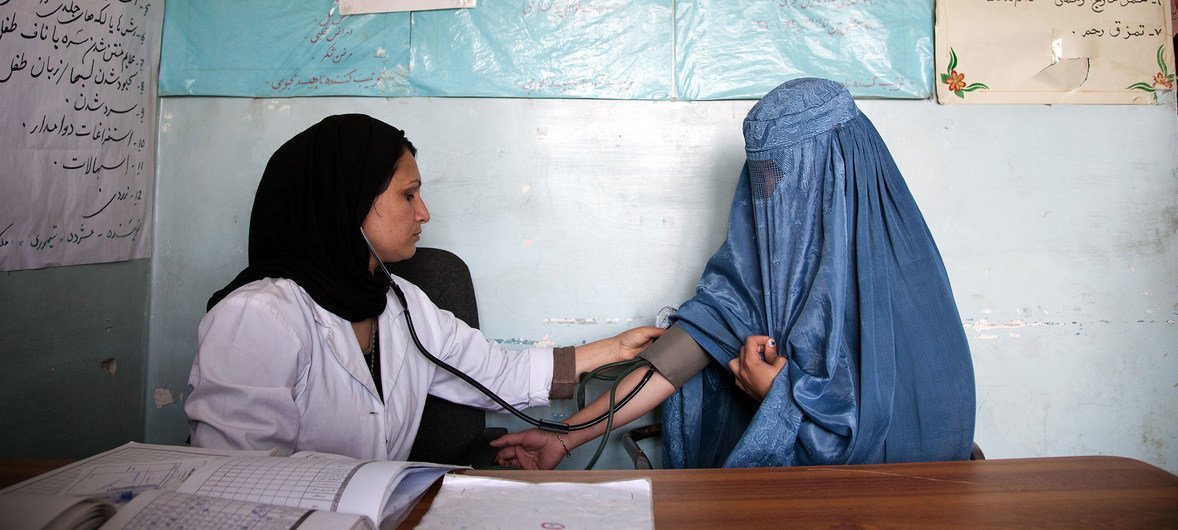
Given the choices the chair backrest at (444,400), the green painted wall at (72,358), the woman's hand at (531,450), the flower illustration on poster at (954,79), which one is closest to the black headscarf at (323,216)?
the chair backrest at (444,400)

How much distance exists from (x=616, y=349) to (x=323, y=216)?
740 millimetres

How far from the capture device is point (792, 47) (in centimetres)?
199

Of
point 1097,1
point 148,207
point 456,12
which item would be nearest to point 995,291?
point 1097,1

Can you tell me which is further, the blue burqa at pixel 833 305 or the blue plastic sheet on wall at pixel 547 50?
the blue plastic sheet on wall at pixel 547 50

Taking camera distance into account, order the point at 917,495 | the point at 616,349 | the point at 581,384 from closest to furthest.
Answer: the point at 917,495 < the point at 581,384 < the point at 616,349

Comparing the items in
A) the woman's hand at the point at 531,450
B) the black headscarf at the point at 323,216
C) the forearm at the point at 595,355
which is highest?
the black headscarf at the point at 323,216

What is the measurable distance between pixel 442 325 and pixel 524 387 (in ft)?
0.79

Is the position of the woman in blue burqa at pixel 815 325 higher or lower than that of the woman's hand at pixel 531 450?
higher

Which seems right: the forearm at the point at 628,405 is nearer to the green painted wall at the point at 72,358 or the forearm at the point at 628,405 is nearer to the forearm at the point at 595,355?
the forearm at the point at 595,355

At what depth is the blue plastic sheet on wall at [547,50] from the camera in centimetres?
197

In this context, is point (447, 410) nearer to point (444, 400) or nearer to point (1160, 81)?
point (444, 400)

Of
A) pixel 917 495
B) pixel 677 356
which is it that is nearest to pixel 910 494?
pixel 917 495

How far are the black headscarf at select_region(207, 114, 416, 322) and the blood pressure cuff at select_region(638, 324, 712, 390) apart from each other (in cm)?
59

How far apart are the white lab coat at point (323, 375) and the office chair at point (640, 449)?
0.73 ft
